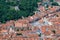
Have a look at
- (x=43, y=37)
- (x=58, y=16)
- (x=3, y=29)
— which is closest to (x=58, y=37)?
(x=43, y=37)

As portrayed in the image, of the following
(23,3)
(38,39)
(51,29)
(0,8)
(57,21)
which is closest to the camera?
(38,39)

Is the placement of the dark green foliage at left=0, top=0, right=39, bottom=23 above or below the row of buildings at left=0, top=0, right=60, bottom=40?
below

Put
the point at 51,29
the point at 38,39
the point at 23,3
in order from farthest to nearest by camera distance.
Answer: the point at 23,3 < the point at 51,29 < the point at 38,39

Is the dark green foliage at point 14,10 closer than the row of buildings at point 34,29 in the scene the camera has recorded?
No

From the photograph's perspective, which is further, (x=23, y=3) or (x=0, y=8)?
(x=23, y=3)

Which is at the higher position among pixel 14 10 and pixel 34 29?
pixel 34 29

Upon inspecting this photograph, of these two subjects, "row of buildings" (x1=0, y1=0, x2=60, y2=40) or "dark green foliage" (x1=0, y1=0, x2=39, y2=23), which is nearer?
"row of buildings" (x1=0, y1=0, x2=60, y2=40)

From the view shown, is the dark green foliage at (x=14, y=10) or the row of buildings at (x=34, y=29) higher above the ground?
the row of buildings at (x=34, y=29)

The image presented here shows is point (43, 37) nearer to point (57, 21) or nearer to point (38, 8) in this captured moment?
point (57, 21)
